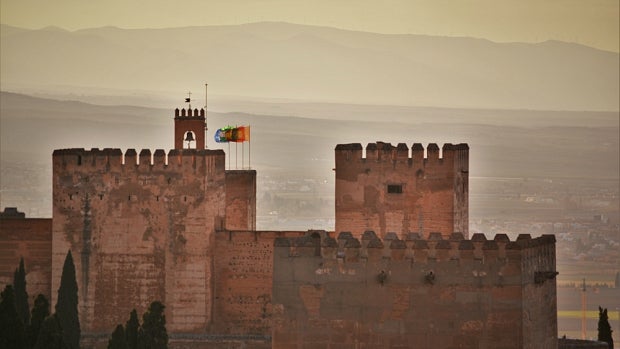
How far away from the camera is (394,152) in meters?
70.4

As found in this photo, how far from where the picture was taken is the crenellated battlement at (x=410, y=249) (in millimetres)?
45562

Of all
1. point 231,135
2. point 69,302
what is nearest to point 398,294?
point 69,302

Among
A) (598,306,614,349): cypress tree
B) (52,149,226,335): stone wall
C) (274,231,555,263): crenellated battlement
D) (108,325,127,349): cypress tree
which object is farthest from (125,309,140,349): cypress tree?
(598,306,614,349): cypress tree

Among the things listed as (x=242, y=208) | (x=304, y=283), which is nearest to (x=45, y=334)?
(x=304, y=283)

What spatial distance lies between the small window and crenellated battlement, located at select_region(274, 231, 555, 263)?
78.7 feet

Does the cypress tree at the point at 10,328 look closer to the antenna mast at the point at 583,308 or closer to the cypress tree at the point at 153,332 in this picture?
the cypress tree at the point at 153,332

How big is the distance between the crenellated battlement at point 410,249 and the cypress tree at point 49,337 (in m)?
12.7

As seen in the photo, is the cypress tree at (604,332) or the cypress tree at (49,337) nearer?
the cypress tree at (49,337)

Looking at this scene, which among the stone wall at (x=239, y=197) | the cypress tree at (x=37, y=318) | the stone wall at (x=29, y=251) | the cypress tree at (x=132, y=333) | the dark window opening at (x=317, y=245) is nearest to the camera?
the dark window opening at (x=317, y=245)

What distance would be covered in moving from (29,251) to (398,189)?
12889mm

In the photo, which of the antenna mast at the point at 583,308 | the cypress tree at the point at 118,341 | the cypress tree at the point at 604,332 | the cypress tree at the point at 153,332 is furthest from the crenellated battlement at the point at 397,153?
the antenna mast at the point at 583,308

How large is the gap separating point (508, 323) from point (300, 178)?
171ft

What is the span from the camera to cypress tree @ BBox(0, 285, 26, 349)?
58375mm

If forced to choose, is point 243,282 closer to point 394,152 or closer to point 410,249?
point 394,152
